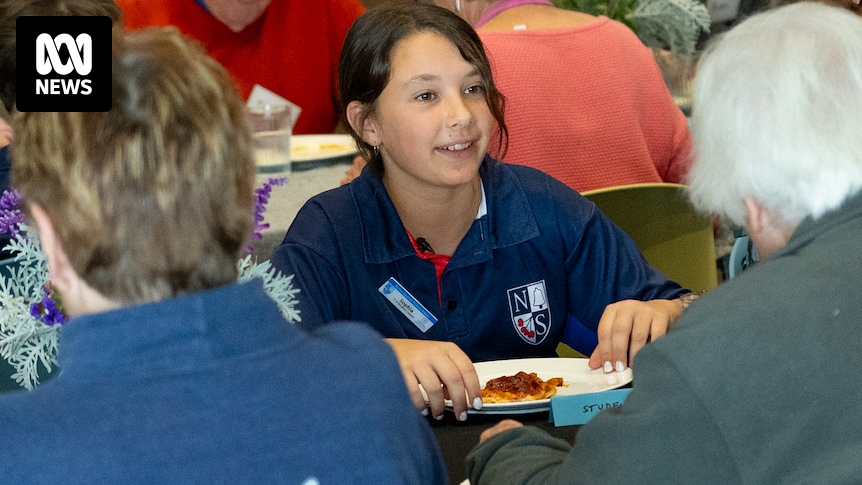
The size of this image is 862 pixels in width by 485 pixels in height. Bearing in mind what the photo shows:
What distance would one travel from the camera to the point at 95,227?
86 centimetres

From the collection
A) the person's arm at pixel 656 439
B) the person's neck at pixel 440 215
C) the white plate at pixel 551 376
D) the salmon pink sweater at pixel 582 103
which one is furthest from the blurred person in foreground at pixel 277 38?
the person's arm at pixel 656 439

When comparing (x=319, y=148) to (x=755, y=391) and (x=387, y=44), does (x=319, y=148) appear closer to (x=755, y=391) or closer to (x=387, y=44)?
(x=387, y=44)

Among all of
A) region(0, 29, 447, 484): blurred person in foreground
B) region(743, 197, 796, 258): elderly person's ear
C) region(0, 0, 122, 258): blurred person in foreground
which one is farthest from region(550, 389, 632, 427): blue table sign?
region(0, 0, 122, 258): blurred person in foreground

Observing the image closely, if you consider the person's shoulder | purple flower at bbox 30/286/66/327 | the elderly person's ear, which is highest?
the elderly person's ear

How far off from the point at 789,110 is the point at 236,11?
248cm

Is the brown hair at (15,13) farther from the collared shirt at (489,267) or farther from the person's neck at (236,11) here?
the collared shirt at (489,267)

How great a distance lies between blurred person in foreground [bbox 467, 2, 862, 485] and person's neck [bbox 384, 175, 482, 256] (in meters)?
0.86

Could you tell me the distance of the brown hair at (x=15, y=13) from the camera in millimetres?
2294

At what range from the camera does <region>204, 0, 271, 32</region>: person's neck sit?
10.5 feet

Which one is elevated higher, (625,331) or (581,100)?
(581,100)

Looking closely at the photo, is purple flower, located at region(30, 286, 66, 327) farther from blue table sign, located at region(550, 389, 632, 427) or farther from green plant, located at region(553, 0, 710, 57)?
green plant, located at region(553, 0, 710, 57)

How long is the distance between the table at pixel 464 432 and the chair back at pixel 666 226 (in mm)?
761

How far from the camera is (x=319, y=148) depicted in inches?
114

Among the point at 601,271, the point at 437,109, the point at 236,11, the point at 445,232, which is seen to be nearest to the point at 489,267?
the point at 445,232
